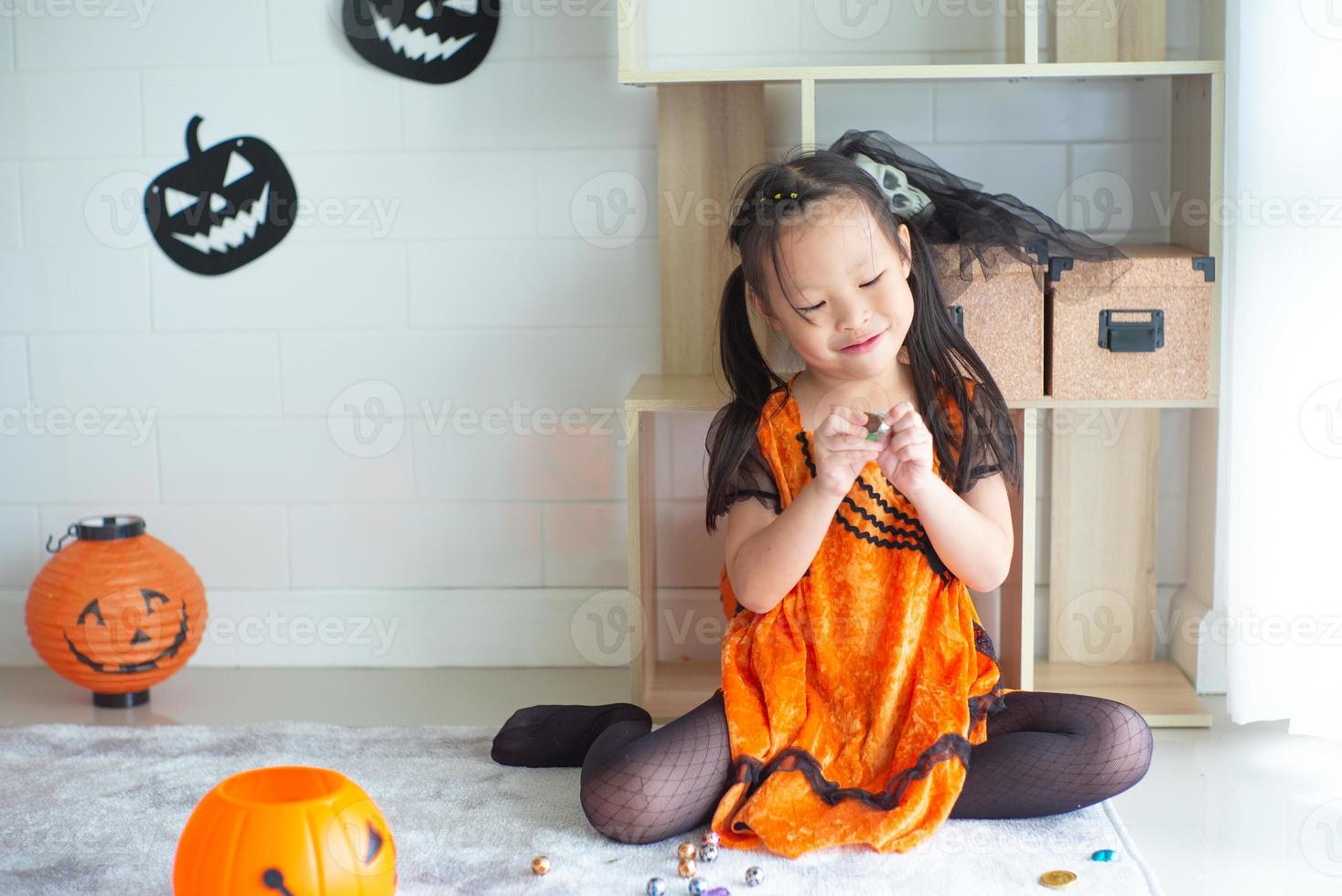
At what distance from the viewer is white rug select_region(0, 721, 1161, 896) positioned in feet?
4.72

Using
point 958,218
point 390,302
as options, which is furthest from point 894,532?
point 390,302

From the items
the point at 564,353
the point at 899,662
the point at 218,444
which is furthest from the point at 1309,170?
the point at 218,444

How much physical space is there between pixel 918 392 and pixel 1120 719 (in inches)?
17.5

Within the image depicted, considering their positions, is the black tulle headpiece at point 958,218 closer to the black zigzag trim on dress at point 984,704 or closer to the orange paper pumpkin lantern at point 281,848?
the black zigzag trim on dress at point 984,704

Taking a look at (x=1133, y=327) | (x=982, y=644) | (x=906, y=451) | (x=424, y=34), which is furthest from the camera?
(x=424, y=34)

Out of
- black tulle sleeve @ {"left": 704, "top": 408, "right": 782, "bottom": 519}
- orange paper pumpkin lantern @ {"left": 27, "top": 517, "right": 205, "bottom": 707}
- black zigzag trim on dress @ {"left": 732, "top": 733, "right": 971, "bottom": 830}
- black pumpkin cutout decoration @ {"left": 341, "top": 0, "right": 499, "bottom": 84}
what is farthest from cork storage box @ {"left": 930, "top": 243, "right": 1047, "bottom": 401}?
orange paper pumpkin lantern @ {"left": 27, "top": 517, "right": 205, "bottom": 707}

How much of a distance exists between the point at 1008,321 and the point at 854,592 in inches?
17.6

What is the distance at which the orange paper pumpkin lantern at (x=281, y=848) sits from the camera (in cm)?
119

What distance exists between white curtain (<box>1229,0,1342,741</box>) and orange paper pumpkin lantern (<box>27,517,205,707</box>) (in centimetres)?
153

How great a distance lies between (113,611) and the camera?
78.8 inches

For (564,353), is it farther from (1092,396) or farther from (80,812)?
(80,812)

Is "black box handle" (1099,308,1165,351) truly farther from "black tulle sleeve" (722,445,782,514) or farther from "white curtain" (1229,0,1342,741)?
"black tulle sleeve" (722,445,782,514)

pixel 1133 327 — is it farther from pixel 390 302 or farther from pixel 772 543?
pixel 390 302

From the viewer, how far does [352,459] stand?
88.2 inches
